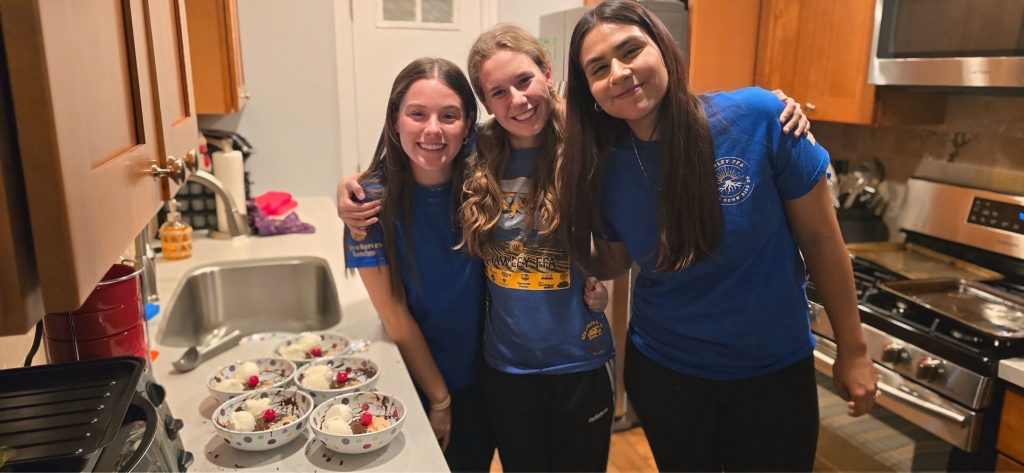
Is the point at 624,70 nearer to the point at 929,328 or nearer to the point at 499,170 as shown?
the point at 499,170

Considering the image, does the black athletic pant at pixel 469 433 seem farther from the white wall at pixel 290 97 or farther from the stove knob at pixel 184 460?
the white wall at pixel 290 97

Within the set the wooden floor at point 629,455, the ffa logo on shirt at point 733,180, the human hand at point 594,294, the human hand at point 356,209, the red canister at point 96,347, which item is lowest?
the wooden floor at point 629,455

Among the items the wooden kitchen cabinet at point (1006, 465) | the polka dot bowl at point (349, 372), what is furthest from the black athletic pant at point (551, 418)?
the wooden kitchen cabinet at point (1006, 465)

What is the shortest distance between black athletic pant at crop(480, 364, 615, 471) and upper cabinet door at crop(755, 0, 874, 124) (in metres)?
1.42

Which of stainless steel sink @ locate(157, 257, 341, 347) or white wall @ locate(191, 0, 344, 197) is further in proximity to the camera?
white wall @ locate(191, 0, 344, 197)

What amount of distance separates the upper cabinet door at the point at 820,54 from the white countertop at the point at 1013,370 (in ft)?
3.00

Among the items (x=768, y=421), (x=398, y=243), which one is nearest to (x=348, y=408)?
(x=398, y=243)

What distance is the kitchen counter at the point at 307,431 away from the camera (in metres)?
1.02

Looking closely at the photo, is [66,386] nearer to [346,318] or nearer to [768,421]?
[346,318]

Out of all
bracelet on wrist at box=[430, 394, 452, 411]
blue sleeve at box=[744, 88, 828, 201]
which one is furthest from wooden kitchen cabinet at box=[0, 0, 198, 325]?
blue sleeve at box=[744, 88, 828, 201]

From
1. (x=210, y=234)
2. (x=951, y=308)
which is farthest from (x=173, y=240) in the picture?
(x=951, y=308)

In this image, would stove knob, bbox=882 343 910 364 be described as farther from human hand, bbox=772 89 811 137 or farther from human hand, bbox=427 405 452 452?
human hand, bbox=427 405 452 452

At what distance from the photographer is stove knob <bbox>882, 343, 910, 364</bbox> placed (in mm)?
1760

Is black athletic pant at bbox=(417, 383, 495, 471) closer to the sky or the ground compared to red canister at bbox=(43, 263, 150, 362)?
closer to the ground
